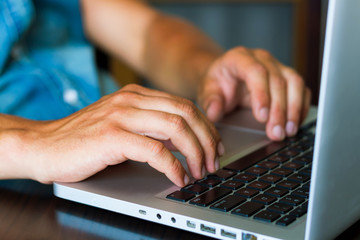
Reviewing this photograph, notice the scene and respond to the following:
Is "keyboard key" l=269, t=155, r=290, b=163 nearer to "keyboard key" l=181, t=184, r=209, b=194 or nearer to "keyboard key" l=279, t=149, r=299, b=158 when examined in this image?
"keyboard key" l=279, t=149, r=299, b=158

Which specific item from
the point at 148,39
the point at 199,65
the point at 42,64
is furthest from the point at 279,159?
the point at 148,39

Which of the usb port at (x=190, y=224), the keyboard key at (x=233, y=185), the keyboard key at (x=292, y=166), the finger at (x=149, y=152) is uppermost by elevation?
the finger at (x=149, y=152)

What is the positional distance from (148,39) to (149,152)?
783mm

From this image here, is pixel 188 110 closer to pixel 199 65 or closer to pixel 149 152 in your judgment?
pixel 149 152

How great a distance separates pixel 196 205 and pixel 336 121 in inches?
7.5

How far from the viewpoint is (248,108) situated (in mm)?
949

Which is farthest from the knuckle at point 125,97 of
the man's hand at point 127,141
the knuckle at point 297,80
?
the knuckle at point 297,80

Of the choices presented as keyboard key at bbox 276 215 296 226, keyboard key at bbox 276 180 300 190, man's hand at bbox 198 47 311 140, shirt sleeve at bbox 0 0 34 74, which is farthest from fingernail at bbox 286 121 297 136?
shirt sleeve at bbox 0 0 34 74

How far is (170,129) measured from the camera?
1.88 ft

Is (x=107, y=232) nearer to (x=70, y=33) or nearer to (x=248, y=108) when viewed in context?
(x=248, y=108)

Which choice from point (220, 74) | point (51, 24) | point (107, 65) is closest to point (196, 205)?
point (220, 74)

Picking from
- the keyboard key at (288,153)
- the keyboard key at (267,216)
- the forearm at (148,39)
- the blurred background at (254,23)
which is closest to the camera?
the keyboard key at (267,216)

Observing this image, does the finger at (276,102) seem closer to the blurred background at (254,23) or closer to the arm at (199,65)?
the arm at (199,65)

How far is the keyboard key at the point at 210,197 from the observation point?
1.73ft
